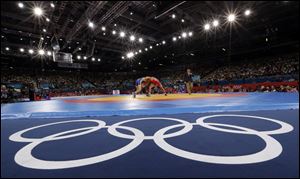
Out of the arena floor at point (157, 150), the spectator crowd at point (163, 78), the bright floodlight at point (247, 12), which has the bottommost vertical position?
the arena floor at point (157, 150)

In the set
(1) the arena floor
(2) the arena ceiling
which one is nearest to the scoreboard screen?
(2) the arena ceiling

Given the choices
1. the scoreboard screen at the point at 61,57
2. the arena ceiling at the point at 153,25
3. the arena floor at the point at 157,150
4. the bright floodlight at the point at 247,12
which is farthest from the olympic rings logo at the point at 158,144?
the scoreboard screen at the point at 61,57

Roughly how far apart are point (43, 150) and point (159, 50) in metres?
21.1

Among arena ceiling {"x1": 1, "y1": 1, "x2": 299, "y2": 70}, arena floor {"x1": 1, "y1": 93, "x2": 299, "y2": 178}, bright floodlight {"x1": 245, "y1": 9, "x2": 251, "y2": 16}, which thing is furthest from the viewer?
bright floodlight {"x1": 245, "y1": 9, "x2": 251, "y2": 16}

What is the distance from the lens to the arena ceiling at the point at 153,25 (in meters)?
10.1

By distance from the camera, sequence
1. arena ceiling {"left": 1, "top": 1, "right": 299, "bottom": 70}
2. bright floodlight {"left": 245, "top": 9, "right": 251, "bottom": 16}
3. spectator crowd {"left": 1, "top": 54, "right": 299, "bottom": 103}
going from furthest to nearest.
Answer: spectator crowd {"left": 1, "top": 54, "right": 299, "bottom": 103}, bright floodlight {"left": 245, "top": 9, "right": 251, "bottom": 16}, arena ceiling {"left": 1, "top": 1, "right": 299, "bottom": 70}

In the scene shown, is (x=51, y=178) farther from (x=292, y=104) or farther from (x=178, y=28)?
(x=178, y=28)

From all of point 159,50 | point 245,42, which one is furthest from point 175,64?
point 245,42

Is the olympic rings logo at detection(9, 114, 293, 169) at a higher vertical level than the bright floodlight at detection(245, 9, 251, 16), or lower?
lower

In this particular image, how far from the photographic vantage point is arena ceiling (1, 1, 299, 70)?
1014cm

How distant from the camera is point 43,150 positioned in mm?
1954

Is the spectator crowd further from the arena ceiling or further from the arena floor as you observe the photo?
the arena floor

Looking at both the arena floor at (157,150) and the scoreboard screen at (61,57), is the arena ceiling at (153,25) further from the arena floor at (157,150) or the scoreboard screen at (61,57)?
the arena floor at (157,150)

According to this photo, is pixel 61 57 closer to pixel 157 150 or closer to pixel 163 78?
pixel 157 150
